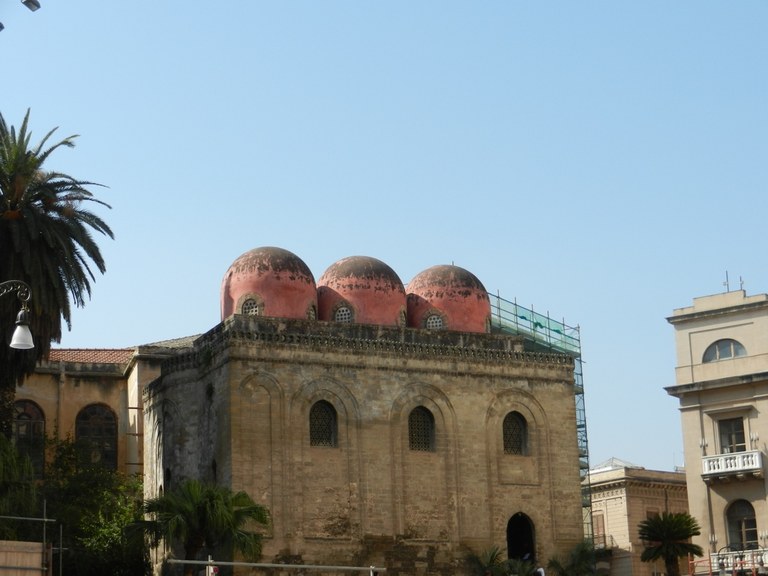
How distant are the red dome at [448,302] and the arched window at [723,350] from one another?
693 cm

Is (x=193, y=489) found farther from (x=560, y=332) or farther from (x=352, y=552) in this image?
(x=560, y=332)

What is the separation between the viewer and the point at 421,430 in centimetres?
4362

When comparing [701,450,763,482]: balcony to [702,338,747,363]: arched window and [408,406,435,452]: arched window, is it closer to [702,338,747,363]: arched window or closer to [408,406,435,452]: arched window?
[702,338,747,363]: arched window

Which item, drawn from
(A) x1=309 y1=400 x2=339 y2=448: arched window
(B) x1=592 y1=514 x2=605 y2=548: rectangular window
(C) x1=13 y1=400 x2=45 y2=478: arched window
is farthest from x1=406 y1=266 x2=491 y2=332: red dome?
(B) x1=592 y1=514 x2=605 y2=548: rectangular window

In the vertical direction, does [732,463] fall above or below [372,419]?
below

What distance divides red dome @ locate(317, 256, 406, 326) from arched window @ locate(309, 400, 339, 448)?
3.00 meters

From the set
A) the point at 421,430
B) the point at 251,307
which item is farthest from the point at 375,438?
the point at 251,307

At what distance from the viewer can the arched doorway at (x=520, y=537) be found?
4419cm

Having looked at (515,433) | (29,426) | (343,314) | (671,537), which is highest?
(343,314)

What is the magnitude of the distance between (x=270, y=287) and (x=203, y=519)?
346 inches

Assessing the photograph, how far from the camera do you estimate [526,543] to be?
4447 centimetres

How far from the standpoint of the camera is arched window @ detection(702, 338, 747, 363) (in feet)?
145

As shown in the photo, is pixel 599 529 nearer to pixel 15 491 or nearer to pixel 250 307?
pixel 250 307

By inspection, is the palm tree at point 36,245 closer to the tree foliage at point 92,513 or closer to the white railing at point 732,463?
the tree foliage at point 92,513
